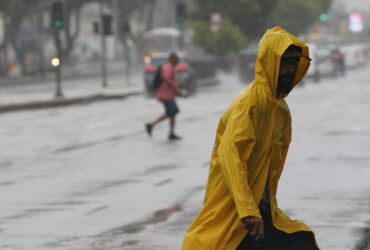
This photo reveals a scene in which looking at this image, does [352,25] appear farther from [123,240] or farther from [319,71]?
[123,240]

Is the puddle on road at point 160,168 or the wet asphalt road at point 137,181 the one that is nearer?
the wet asphalt road at point 137,181

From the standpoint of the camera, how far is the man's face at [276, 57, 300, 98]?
5016mm

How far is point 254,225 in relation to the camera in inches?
191

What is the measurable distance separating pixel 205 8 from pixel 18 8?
1043 cm

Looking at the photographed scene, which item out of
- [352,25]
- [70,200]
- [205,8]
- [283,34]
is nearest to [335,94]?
[205,8]

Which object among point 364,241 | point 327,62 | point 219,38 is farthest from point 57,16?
point 364,241

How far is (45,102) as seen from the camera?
108 feet

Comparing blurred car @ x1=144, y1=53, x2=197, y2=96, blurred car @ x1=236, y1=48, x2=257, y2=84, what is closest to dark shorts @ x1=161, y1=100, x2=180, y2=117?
blurred car @ x1=144, y1=53, x2=197, y2=96

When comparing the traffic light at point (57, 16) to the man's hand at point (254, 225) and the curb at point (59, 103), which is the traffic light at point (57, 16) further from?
the man's hand at point (254, 225)

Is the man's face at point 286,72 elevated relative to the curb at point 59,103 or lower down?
elevated

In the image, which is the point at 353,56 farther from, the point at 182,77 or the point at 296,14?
the point at 182,77

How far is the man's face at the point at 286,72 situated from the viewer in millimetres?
5016

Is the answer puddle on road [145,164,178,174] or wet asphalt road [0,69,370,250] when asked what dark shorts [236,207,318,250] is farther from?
puddle on road [145,164,178,174]

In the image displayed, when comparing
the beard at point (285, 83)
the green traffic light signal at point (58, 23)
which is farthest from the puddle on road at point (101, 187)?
the green traffic light signal at point (58, 23)
